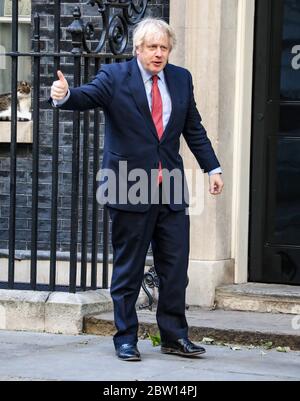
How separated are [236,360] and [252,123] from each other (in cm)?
224

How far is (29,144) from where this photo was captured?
9.76 meters

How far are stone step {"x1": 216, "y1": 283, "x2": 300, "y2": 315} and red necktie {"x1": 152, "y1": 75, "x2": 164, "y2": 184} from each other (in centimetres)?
177

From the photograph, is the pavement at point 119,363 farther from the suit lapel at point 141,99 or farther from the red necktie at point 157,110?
the suit lapel at point 141,99

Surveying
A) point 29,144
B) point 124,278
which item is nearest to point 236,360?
point 124,278

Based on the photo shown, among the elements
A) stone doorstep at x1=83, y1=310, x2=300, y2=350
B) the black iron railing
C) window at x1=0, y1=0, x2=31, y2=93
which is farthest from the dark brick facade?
stone doorstep at x1=83, y1=310, x2=300, y2=350

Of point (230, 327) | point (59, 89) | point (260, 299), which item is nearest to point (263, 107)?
point (260, 299)

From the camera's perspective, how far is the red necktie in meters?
7.46

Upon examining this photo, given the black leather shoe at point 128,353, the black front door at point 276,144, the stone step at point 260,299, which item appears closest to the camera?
the black leather shoe at point 128,353

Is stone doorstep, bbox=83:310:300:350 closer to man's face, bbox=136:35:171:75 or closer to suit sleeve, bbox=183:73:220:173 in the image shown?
suit sleeve, bbox=183:73:220:173

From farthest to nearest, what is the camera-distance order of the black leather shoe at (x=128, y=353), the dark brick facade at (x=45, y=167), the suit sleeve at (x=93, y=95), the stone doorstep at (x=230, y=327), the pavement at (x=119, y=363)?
the dark brick facade at (x=45, y=167) → the stone doorstep at (x=230, y=327) → the black leather shoe at (x=128, y=353) → the suit sleeve at (x=93, y=95) → the pavement at (x=119, y=363)

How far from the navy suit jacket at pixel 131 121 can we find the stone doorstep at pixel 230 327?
1.07 m

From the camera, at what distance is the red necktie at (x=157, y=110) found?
24.5 feet

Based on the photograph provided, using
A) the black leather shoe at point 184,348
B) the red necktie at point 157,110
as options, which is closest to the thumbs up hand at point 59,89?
the red necktie at point 157,110
